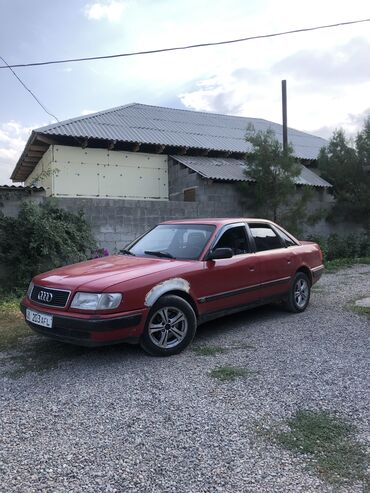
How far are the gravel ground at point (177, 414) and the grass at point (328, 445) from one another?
0.09 m

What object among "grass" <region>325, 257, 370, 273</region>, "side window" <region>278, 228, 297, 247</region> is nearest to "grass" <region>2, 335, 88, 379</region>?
"side window" <region>278, 228, 297, 247</region>

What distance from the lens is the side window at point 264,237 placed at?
606cm

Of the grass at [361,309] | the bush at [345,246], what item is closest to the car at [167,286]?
the grass at [361,309]

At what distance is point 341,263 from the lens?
1326 centimetres

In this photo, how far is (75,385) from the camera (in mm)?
3879

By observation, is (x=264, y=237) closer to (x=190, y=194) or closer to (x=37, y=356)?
(x=37, y=356)

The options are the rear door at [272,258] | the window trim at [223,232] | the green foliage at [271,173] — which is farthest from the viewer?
the green foliage at [271,173]

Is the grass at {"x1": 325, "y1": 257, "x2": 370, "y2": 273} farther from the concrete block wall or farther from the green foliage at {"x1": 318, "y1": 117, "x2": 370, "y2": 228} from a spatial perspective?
the concrete block wall

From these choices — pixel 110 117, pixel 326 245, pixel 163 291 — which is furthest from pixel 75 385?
pixel 110 117

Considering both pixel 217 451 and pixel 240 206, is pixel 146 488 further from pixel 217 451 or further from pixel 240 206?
pixel 240 206

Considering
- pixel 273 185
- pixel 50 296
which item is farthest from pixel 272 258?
pixel 273 185

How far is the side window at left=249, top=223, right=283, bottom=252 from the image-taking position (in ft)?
19.9

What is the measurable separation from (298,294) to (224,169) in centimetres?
783

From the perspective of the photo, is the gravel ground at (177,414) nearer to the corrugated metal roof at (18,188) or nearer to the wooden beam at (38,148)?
the corrugated metal roof at (18,188)
